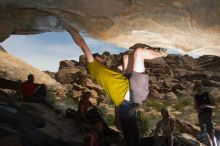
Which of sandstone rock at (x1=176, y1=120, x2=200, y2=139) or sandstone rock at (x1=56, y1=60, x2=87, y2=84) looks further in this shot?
sandstone rock at (x1=56, y1=60, x2=87, y2=84)

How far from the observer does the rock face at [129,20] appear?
19.7 ft

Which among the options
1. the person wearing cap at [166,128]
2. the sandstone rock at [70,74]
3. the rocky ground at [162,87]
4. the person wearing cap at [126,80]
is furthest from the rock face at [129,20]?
the sandstone rock at [70,74]

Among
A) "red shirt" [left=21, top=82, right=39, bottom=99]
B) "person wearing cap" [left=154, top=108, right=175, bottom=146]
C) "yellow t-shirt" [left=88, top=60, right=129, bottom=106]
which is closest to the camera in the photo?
"yellow t-shirt" [left=88, top=60, right=129, bottom=106]

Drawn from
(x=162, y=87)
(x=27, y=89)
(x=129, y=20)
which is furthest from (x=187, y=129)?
(x=162, y=87)

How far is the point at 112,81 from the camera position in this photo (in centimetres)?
581

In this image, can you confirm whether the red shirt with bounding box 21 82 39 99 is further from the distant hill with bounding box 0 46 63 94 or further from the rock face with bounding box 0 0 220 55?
the distant hill with bounding box 0 46 63 94

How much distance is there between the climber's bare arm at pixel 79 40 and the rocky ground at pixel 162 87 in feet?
36.4

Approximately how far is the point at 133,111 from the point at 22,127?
8.96ft

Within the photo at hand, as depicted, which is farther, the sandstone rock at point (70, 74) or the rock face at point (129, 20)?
the sandstone rock at point (70, 74)

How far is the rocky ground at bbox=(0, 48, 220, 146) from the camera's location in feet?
71.6

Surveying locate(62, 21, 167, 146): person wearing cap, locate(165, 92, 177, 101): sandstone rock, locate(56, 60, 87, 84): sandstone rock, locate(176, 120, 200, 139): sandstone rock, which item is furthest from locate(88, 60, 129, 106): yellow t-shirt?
locate(165, 92, 177, 101): sandstone rock

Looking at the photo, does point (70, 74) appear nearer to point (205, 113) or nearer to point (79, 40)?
point (205, 113)

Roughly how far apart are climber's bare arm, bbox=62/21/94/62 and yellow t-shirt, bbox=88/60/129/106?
0.49 feet

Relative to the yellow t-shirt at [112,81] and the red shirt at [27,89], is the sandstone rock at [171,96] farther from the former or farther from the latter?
the yellow t-shirt at [112,81]
